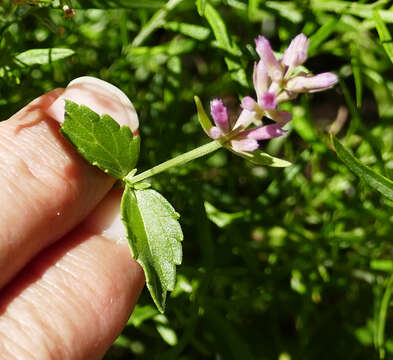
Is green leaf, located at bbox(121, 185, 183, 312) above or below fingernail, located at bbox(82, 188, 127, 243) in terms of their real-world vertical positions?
above

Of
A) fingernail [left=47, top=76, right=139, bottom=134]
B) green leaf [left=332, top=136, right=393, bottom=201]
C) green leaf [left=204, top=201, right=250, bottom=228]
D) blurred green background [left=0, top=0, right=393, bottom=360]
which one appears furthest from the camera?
green leaf [left=204, top=201, right=250, bottom=228]

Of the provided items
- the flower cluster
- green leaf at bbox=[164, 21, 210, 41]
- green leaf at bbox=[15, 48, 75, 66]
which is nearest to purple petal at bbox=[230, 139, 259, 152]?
the flower cluster

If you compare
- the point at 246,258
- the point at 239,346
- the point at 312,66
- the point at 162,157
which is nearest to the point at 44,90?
the point at 162,157

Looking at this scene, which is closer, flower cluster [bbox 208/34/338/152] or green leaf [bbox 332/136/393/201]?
flower cluster [bbox 208/34/338/152]

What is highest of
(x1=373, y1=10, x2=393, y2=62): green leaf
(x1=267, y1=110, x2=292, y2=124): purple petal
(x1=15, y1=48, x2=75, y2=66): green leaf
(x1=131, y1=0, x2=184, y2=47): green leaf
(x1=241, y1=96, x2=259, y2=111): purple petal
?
(x1=241, y1=96, x2=259, y2=111): purple petal

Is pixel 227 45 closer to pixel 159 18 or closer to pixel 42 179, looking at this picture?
pixel 159 18

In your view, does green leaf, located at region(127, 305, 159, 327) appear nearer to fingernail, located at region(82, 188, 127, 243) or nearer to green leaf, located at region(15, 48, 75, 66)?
fingernail, located at region(82, 188, 127, 243)

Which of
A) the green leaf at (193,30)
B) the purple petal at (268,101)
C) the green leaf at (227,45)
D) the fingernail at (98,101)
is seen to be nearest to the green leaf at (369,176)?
the purple petal at (268,101)

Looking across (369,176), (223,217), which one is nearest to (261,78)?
(369,176)
